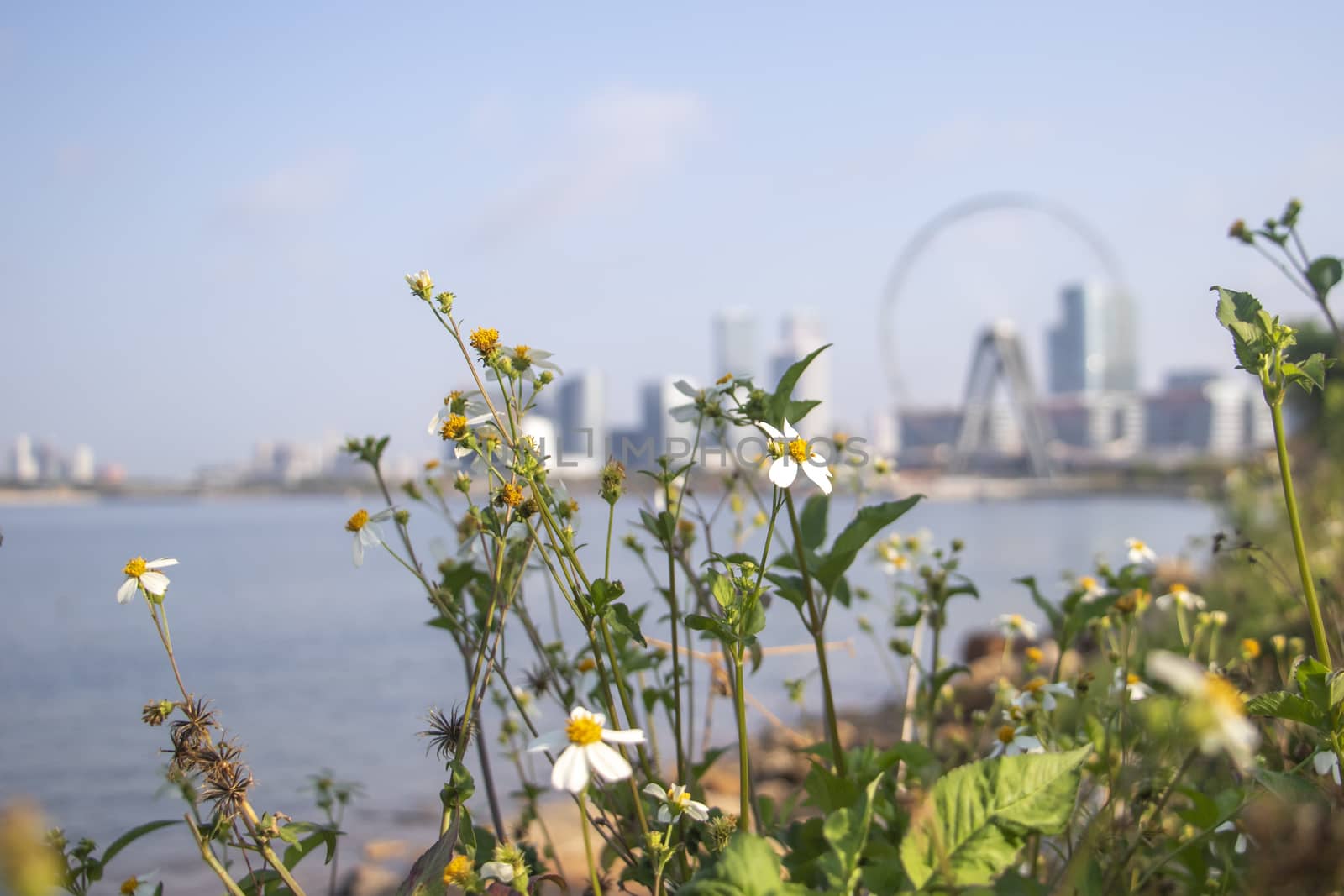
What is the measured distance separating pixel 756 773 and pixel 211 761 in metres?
4.19

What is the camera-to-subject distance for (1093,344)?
80.6m

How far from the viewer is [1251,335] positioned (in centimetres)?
118

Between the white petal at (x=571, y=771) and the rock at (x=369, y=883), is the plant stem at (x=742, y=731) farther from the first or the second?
the rock at (x=369, y=883)

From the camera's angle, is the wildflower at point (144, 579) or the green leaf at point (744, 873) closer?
the green leaf at point (744, 873)

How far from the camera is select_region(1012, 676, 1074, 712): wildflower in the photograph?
155 cm

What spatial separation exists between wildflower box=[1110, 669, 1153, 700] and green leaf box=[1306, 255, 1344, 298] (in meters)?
0.63

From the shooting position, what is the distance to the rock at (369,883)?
331 centimetres

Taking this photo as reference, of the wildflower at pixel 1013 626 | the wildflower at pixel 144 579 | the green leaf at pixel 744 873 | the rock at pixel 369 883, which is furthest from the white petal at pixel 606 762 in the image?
the rock at pixel 369 883

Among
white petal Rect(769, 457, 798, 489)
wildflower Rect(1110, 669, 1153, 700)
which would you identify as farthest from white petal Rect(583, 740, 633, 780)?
wildflower Rect(1110, 669, 1153, 700)

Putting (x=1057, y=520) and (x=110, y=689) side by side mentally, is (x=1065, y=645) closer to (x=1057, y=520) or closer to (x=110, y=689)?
(x=110, y=689)

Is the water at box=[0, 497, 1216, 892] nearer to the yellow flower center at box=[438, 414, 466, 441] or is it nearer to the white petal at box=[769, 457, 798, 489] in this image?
the yellow flower center at box=[438, 414, 466, 441]

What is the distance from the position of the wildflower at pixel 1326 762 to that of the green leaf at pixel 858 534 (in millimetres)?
569

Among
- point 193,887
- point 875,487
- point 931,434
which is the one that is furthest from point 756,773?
point 931,434

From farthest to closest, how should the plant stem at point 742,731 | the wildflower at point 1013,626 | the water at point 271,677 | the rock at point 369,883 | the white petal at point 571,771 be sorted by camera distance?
the water at point 271,677, the rock at point 369,883, the wildflower at point 1013,626, the plant stem at point 742,731, the white petal at point 571,771
